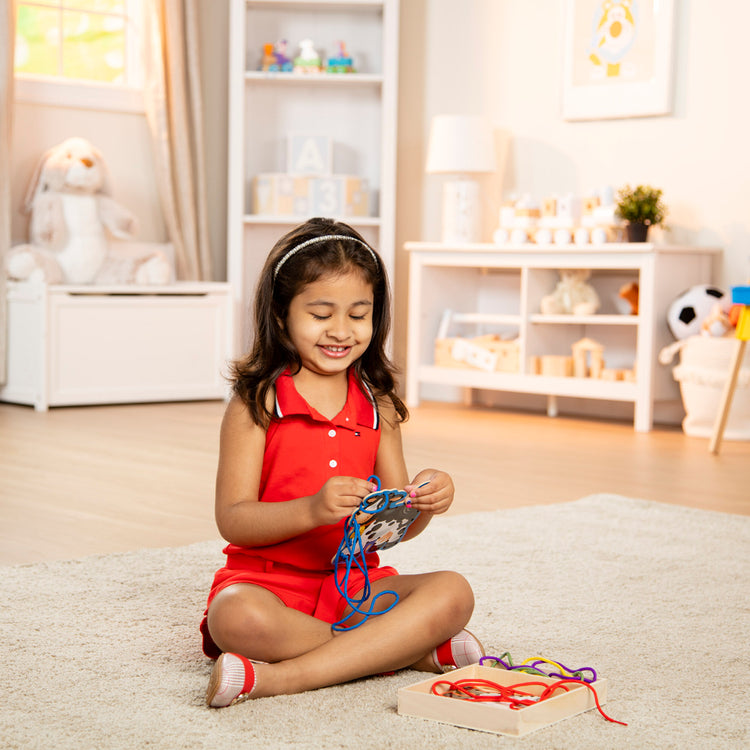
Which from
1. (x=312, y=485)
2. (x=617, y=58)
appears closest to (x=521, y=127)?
(x=617, y=58)

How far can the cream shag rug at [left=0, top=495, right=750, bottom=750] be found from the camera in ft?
3.81

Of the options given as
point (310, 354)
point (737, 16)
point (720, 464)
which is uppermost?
point (737, 16)

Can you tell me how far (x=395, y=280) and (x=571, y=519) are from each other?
2823 mm

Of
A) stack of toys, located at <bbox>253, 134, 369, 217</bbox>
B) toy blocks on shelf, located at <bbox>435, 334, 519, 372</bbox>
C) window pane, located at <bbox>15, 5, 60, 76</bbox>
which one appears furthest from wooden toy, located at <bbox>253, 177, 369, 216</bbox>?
window pane, located at <bbox>15, 5, 60, 76</bbox>

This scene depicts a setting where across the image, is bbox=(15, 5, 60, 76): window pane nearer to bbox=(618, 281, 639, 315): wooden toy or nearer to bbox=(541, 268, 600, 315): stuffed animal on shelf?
bbox=(541, 268, 600, 315): stuffed animal on shelf

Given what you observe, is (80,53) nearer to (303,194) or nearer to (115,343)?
(303,194)

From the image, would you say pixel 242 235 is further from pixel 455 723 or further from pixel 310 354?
pixel 455 723

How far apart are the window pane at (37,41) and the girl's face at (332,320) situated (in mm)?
3679

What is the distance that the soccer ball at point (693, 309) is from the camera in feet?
12.7

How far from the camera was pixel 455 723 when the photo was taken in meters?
1.20

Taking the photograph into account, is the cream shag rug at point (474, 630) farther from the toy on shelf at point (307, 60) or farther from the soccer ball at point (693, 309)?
the toy on shelf at point (307, 60)

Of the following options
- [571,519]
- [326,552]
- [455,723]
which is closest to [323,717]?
[455,723]

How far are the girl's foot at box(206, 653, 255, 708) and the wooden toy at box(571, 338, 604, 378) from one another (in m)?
3.04

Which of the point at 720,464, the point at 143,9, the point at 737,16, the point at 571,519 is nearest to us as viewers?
the point at 571,519
